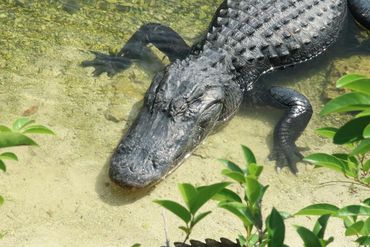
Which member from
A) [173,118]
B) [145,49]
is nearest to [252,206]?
[173,118]

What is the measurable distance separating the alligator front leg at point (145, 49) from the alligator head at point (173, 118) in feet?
1.78

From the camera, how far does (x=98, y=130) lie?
4.62 meters

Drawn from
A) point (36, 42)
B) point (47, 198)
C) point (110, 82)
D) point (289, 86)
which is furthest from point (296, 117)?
point (36, 42)

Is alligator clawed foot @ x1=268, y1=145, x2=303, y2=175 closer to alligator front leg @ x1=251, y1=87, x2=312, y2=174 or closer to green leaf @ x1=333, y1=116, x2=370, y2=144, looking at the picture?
alligator front leg @ x1=251, y1=87, x2=312, y2=174

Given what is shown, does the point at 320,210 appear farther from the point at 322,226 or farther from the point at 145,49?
the point at 145,49

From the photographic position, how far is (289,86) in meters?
5.47

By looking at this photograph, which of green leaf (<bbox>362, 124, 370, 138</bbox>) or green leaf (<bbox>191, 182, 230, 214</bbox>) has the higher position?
green leaf (<bbox>362, 124, 370, 138</bbox>)

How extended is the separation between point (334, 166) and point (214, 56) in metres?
2.99

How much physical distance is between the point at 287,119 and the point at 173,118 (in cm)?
98

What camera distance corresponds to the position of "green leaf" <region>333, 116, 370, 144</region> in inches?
83.9

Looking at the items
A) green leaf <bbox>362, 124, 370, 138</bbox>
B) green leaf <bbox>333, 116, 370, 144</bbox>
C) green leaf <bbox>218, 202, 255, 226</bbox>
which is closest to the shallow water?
green leaf <bbox>218, 202, 255, 226</bbox>

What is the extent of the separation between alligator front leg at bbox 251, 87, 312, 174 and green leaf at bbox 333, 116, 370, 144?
240 cm

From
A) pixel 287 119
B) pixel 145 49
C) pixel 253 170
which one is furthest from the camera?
pixel 145 49

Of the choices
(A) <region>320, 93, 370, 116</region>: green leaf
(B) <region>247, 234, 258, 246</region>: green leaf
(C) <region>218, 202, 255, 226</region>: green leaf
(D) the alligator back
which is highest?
(A) <region>320, 93, 370, 116</region>: green leaf
